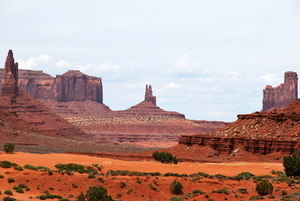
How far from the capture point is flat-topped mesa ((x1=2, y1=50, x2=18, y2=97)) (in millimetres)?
164625

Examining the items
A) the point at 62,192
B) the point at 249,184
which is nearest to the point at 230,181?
the point at 249,184

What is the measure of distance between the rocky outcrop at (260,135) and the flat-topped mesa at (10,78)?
3350 inches

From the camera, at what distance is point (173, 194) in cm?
3991

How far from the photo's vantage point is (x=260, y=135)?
8425 cm

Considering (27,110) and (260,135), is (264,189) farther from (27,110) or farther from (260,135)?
(27,110)

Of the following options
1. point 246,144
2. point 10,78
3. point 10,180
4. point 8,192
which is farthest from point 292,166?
point 10,78

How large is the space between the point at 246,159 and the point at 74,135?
328 feet

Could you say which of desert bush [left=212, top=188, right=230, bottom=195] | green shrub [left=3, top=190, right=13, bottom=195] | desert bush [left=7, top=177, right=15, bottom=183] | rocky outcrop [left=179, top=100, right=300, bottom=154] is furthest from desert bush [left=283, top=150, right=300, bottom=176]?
rocky outcrop [left=179, top=100, right=300, bottom=154]

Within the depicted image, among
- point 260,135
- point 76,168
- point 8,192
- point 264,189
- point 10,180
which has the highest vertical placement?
point 260,135

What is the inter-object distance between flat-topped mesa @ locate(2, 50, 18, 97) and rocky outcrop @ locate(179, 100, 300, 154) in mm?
85081

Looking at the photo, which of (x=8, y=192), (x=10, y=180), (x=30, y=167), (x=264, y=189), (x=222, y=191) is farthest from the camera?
(x=30, y=167)

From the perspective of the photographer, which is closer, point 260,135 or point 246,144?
point 246,144

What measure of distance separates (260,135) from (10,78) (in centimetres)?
10001

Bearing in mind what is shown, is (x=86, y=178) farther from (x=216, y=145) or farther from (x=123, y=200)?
(x=216, y=145)
